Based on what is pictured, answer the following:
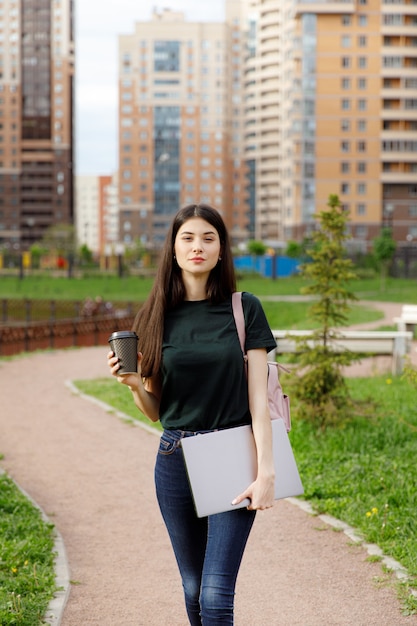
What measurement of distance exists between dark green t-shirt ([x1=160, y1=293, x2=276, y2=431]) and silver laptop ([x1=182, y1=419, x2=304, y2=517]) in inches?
3.5

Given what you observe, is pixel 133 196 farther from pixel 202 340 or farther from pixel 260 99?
pixel 202 340

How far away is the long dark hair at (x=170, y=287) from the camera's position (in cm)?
348

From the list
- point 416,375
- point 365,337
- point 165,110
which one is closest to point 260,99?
point 165,110

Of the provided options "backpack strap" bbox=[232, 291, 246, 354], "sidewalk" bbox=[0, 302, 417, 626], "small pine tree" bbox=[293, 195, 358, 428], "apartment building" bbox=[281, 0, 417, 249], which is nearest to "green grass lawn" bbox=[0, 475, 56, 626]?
"sidewalk" bbox=[0, 302, 417, 626]

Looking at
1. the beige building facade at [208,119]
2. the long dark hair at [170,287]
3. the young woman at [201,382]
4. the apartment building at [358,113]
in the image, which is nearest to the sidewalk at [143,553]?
the young woman at [201,382]

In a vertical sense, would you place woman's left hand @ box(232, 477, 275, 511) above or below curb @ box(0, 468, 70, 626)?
above

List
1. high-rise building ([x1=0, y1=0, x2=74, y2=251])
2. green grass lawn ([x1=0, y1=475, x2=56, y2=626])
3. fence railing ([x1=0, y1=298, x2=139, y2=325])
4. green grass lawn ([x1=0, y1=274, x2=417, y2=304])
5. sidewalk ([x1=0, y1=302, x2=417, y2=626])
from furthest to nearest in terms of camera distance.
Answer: high-rise building ([x1=0, y1=0, x2=74, y2=251]), green grass lawn ([x1=0, y1=274, x2=417, y2=304]), fence railing ([x1=0, y1=298, x2=139, y2=325]), sidewalk ([x1=0, y1=302, x2=417, y2=626]), green grass lawn ([x1=0, y1=475, x2=56, y2=626])

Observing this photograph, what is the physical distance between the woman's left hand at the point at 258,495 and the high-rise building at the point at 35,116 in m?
125

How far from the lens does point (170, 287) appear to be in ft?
11.7

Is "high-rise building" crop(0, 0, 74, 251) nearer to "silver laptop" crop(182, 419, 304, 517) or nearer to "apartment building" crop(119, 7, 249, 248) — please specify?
"apartment building" crop(119, 7, 249, 248)

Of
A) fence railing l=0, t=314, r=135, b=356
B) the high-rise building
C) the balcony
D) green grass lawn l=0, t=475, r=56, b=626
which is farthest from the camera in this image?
the high-rise building

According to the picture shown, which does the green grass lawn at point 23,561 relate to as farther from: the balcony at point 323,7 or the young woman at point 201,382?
the balcony at point 323,7

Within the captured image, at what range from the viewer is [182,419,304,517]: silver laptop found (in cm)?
327

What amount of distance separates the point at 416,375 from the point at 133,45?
404 ft
